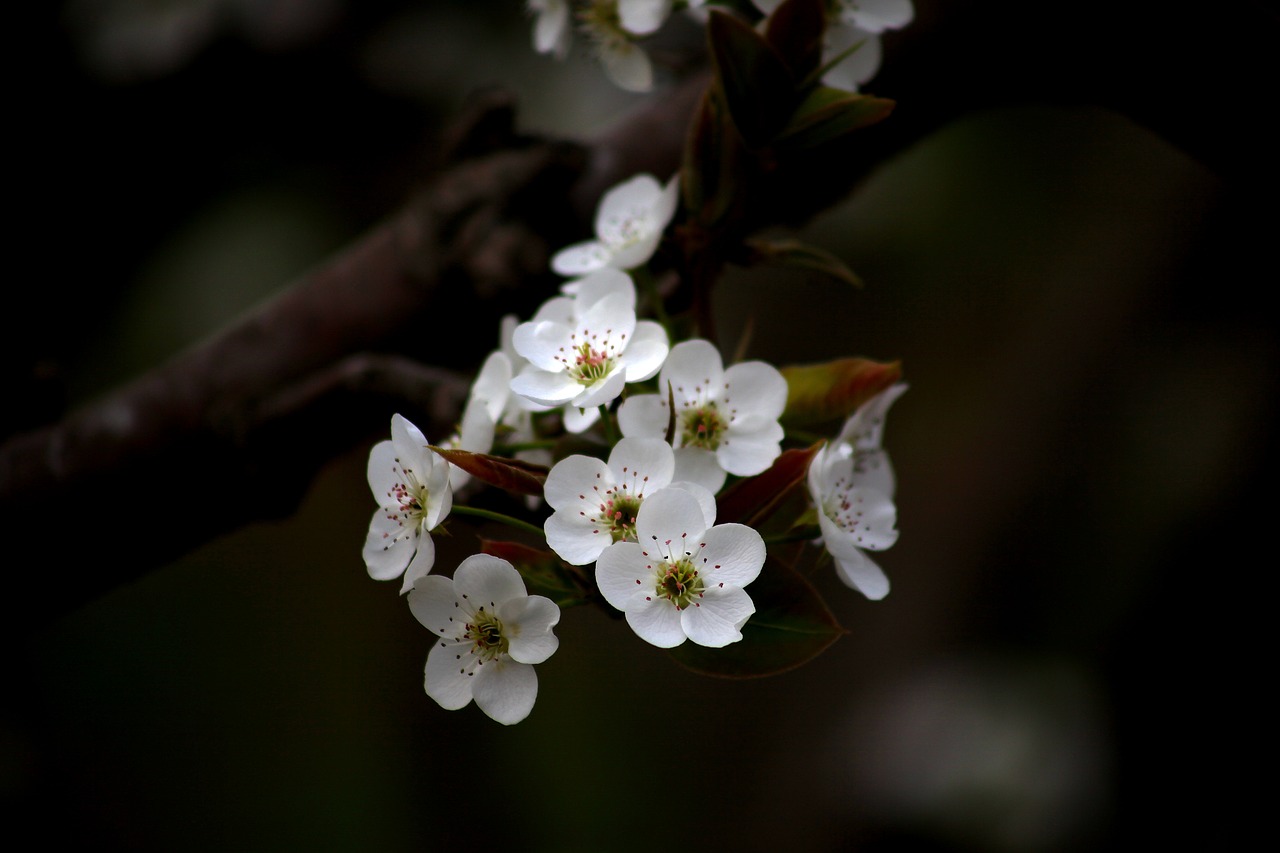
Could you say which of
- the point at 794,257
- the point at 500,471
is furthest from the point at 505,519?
the point at 794,257

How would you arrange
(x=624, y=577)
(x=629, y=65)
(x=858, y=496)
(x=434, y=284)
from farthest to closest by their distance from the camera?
(x=434, y=284) → (x=629, y=65) → (x=858, y=496) → (x=624, y=577)

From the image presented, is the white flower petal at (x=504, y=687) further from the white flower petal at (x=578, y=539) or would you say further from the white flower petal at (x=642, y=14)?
the white flower petal at (x=642, y=14)

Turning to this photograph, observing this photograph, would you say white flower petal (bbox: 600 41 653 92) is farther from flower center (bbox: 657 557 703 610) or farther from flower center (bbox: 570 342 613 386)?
flower center (bbox: 657 557 703 610)

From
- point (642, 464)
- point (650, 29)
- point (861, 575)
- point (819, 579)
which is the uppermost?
point (650, 29)

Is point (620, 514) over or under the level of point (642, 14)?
under

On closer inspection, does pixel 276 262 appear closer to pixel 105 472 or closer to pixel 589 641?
pixel 105 472

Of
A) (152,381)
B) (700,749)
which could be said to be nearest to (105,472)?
(152,381)

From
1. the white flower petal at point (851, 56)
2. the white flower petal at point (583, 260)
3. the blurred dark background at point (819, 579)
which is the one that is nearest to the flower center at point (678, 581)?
the white flower petal at point (583, 260)

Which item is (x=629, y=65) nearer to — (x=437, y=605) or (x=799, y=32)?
(x=799, y=32)
